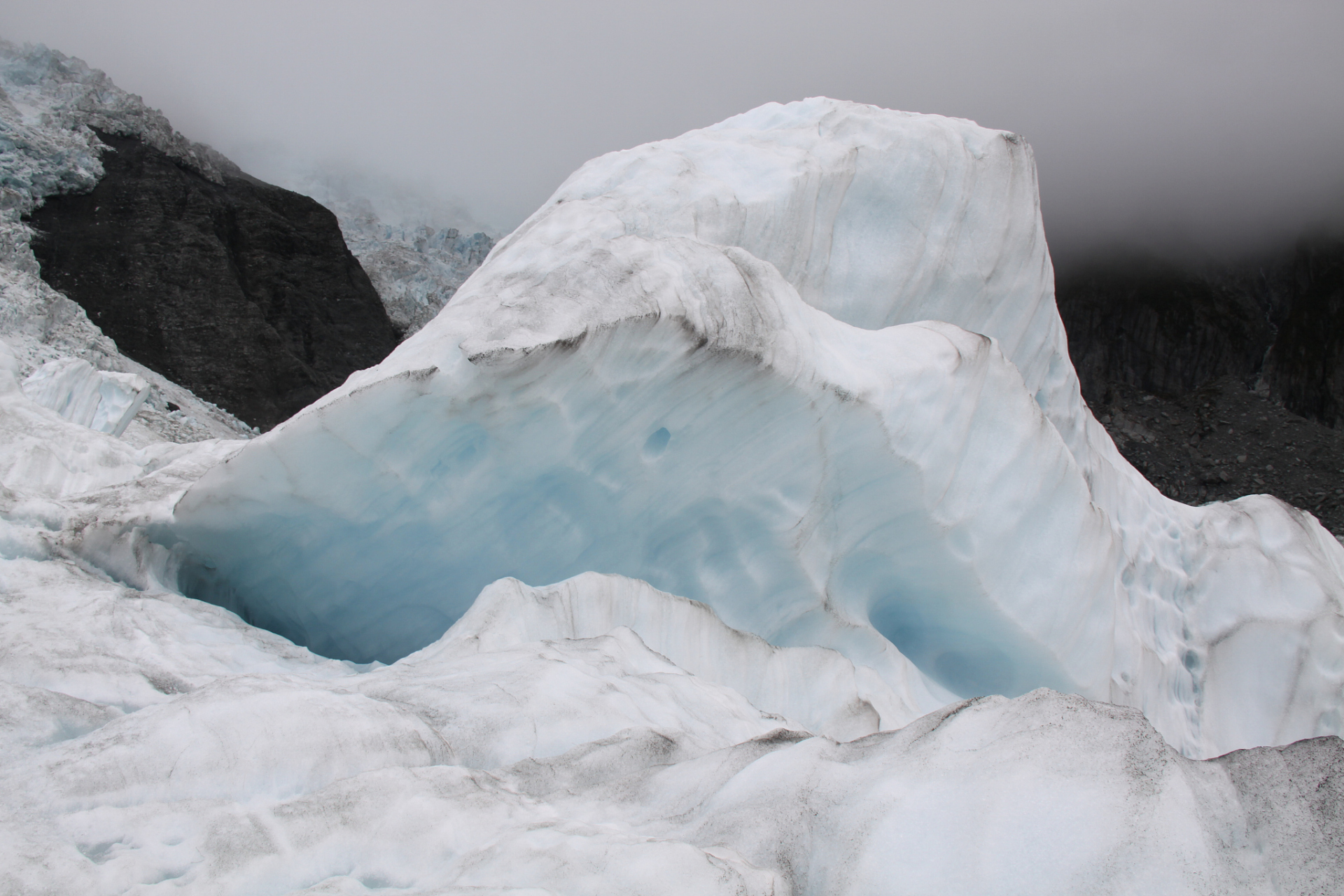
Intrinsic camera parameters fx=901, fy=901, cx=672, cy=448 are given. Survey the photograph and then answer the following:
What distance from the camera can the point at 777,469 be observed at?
3.06m

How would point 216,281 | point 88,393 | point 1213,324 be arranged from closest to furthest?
point 88,393 < point 216,281 < point 1213,324

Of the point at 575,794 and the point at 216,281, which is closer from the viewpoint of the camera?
the point at 575,794

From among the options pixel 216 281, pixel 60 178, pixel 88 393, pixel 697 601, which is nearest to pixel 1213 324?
pixel 216 281

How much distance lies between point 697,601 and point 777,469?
1.71 feet

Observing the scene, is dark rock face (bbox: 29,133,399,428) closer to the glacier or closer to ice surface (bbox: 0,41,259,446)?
ice surface (bbox: 0,41,259,446)

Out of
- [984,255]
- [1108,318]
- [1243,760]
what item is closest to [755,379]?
[1243,760]

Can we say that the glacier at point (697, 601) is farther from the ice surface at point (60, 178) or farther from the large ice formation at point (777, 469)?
the ice surface at point (60, 178)

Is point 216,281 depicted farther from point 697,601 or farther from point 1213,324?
point 1213,324

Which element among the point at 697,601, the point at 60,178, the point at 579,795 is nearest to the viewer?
the point at 579,795

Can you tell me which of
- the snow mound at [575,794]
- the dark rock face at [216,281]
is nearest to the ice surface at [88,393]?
the snow mound at [575,794]

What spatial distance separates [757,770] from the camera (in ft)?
4.83

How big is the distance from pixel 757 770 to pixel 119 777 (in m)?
1.02

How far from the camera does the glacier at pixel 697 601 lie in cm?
122

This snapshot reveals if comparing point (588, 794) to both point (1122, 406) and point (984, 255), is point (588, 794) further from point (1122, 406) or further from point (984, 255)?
point (1122, 406)
